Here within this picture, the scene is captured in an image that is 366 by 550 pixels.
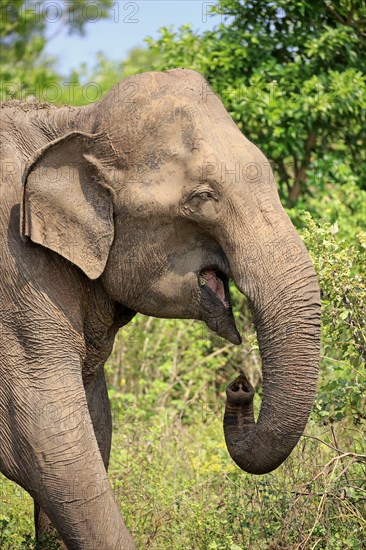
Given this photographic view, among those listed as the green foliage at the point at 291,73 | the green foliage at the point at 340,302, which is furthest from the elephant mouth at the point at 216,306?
the green foliage at the point at 291,73

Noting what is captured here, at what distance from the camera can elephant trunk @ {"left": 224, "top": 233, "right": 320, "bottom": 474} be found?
4578mm

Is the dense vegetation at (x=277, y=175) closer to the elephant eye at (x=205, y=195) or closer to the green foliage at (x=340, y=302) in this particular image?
the green foliage at (x=340, y=302)

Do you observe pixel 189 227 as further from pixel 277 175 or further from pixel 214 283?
pixel 277 175

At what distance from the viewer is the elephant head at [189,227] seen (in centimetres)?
462

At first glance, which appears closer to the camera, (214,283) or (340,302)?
(214,283)

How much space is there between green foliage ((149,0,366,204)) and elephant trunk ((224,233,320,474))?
4.51m

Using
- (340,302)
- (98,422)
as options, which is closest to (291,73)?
(340,302)

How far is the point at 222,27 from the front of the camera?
9609 millimetres

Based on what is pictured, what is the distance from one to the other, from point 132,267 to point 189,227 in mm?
321

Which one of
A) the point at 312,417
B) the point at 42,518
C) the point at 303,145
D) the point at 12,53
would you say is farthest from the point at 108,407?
the point at 12,53

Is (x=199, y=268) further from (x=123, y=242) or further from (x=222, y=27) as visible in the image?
(x=222, y=27)

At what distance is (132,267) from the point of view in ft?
16.5

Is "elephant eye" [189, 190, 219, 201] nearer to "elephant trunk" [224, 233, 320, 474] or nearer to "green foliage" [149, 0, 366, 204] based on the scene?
"elephant trunk" [224, 233, 320, 474]

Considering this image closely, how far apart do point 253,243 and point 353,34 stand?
17.6ft
